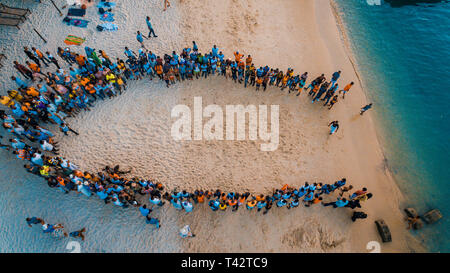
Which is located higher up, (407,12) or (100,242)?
Result: (407,12)

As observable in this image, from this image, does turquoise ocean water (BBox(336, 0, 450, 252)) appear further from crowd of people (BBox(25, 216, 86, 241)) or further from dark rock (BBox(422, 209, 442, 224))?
crowd of people (BBox(25, 216, 86, 241))

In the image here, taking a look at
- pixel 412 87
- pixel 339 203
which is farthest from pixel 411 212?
pixel 412 87

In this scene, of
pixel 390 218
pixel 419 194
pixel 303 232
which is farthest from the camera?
pixel 419 194

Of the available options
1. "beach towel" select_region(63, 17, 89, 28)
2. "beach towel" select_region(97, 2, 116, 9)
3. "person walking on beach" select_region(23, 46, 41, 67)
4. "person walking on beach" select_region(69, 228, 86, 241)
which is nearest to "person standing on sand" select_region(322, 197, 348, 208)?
"person walking on beach" select_region(69, 228, 86, 241)

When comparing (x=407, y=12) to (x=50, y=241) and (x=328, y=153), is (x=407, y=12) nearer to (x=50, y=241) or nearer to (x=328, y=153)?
(x=328, y=153)

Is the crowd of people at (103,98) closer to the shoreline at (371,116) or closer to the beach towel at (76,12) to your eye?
the shoreline at (371,116)

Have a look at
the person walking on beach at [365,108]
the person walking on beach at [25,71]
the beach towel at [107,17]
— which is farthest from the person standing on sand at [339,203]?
the beach towel at [107,17]
